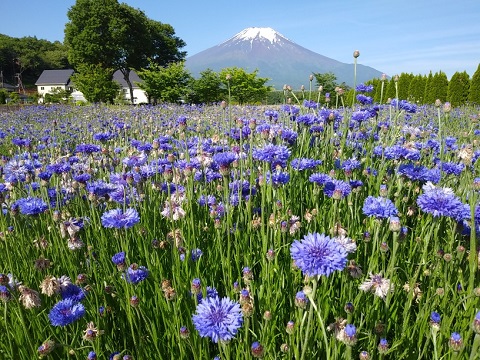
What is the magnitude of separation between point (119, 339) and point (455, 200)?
190 cm

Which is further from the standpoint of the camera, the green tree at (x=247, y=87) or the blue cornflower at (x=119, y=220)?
the green tree at (x=247, y=87)

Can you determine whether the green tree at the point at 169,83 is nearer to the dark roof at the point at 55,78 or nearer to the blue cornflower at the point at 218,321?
the blue cornflower at the point at 218,321

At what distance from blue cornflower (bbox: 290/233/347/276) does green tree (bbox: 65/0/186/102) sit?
41.9 metres

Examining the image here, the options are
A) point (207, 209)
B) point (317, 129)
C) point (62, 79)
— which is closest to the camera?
point (207, 209)

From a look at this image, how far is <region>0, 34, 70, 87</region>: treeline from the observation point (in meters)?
83.4

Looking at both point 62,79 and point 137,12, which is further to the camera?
point 62,79

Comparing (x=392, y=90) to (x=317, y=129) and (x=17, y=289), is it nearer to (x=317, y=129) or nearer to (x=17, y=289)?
(x=317, y=129)

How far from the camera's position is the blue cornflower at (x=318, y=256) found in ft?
4.05

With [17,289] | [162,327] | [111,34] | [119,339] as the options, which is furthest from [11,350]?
[111,34]

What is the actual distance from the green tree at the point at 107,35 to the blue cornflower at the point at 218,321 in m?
41.8

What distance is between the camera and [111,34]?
4244cm

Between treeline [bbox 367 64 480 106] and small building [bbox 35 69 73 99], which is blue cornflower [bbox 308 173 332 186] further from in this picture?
small building [bbox 35 69 73 99]

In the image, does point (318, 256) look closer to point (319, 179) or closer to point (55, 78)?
point (319, 179)

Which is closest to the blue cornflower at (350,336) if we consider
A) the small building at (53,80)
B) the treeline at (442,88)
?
the treeline at (442,88)
